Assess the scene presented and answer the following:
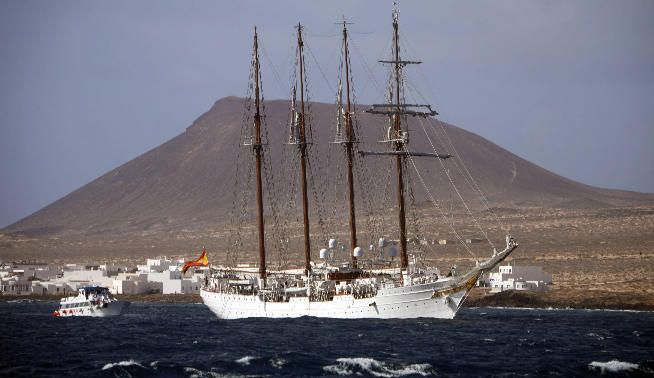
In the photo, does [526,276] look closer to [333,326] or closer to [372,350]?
[333,326]

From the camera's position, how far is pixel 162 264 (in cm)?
18012

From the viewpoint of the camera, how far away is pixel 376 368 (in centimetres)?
5534

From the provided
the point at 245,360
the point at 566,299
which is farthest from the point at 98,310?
the point at 566,299

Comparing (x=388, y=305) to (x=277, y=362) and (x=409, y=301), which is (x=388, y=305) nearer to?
(x=409, y=301)

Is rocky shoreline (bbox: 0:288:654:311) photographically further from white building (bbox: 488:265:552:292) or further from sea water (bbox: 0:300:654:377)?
sea water (bbox: 0:300:654:377)

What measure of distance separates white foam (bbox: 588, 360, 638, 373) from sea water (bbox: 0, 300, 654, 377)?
52 millimetres

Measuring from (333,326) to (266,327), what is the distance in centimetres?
541

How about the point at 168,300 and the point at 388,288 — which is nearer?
the point at 388,288

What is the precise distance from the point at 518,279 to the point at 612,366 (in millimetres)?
83695

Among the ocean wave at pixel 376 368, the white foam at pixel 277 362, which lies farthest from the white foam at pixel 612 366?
the white foam at pixel 277 362

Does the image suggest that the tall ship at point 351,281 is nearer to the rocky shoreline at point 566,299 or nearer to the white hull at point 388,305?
the white hull at point 388,305

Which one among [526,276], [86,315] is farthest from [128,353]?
[526,276]

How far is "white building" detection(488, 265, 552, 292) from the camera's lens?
137500 mm

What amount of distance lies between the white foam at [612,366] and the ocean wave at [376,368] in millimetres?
8580
